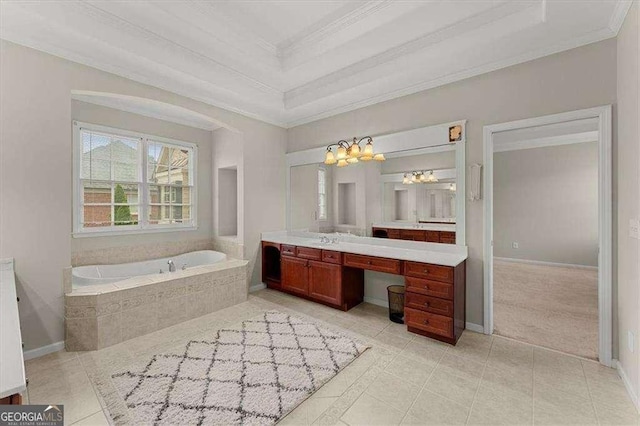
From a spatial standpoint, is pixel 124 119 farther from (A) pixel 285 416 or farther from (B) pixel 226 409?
(A) pixel 285 416

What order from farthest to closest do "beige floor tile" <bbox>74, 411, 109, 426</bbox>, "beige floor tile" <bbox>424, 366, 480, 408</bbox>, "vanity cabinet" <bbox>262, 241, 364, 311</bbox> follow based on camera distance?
"vanity cabinet" <bbox>262, 241, 364, 311</bbox> → "beige floor tile" <bbox>424, 366, 480, 408</bbox> → "beige floor tile" <bbox>74, 411, 109, 426</bbox>

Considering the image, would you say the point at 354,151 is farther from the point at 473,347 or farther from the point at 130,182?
the point at 130,182

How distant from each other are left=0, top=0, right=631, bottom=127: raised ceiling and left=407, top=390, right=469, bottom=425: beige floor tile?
3001 millimetres

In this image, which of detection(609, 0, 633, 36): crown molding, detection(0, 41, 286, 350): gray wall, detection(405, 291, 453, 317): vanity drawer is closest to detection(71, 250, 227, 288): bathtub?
detection(0, 41, 286, 350): gray wall

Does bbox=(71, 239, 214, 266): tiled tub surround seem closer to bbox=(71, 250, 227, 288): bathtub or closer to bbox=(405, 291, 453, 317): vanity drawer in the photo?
bbox=(71, 250, 227, 288): bathtub

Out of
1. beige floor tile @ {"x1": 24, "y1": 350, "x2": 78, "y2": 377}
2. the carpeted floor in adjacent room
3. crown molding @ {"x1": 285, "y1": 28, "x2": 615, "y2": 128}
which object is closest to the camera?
beige floor tile @ {"x1": 24, "y1": 350, "x2": 78, "y2": 377}

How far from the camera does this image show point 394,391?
2029mm

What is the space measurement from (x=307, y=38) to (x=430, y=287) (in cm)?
297

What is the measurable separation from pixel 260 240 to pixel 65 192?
2.48 meters

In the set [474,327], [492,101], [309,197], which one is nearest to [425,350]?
[474,327]

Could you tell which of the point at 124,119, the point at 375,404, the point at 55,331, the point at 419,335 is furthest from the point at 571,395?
the point at 124,119

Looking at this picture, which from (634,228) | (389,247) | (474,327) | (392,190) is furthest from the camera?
(392,190)

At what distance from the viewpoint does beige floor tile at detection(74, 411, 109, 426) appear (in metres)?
1.71

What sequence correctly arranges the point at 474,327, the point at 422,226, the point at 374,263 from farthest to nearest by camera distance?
the point at 422,226 → the point at 374,263 → the point at 474,327
